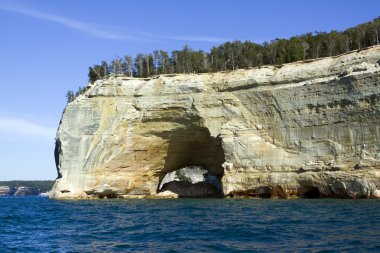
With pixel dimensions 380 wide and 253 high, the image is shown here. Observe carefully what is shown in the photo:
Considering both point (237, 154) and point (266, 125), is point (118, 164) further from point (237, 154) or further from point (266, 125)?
point (266, 125)

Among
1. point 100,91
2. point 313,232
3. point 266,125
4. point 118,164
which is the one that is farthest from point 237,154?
point 313,232

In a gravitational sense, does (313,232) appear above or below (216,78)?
below

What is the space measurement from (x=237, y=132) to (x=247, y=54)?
1877 centimetres

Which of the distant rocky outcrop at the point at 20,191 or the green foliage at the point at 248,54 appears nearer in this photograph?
the green foliage at the point at 248,54

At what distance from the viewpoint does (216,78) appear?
40.5 metres

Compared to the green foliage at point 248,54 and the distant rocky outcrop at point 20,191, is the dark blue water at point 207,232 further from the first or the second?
the distant rocky outcrop at point 20,191

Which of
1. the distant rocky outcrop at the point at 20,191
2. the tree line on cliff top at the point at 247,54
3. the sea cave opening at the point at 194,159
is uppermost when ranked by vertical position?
the tree line on cliff top at the point at 247,54

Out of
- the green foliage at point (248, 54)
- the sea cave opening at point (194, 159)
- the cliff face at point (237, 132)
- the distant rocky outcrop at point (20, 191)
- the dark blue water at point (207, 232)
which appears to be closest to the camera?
the dark blue water at point (207, 232)

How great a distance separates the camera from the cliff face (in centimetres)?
3209

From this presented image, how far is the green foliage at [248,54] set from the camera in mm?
48406

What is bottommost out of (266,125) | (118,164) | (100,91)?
(118,164)

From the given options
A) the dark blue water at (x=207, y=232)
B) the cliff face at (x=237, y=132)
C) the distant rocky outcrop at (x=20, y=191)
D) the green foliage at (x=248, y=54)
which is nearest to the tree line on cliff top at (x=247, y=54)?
the green foliage at (x=248, y=54)

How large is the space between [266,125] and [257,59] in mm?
18210

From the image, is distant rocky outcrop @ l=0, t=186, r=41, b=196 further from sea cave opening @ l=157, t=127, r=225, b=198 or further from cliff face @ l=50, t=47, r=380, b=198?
cliff face @ l=50, t=47, r=380, b=198
